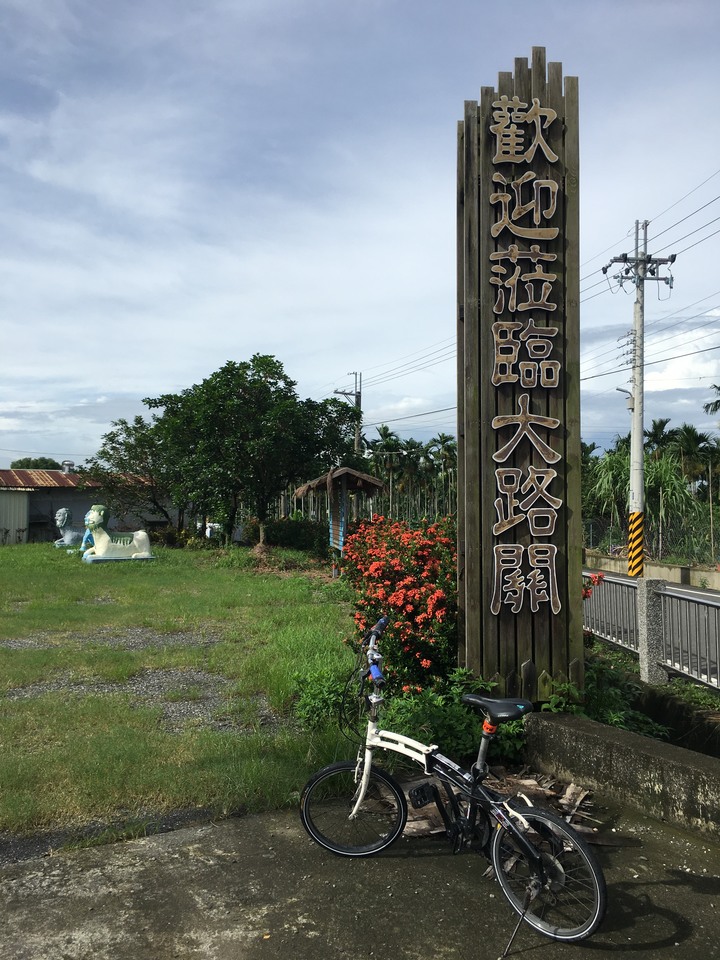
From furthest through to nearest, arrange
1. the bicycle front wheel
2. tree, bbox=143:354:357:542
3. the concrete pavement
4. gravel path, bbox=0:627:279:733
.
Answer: tree, bbox=143:354:357:542 < gravel path, bbox=0:627:279:733 < the bicycle front wheel < the concrete pavement

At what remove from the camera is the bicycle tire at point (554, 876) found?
3.07 meters

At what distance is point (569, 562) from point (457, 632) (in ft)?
3.13

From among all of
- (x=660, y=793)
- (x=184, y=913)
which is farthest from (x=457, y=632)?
(x=184, y=913)

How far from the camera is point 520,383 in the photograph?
5242mm

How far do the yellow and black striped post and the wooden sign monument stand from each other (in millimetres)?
15311

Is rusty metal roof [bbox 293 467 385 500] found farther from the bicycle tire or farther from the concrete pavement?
the bicycle tire

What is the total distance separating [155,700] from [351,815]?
3.48 metres

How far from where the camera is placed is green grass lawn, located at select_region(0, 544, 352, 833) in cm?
447

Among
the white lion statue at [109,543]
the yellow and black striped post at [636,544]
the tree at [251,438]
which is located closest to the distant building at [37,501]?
the tree at [251,438]

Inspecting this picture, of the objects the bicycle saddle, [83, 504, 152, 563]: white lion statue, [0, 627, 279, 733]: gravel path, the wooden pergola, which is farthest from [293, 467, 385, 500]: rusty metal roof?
the bicycle saddle

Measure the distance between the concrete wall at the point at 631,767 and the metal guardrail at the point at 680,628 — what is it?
2532 millimetres

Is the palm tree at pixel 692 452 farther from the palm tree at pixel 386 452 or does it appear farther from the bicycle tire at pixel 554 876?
the bicycle tire at pixel 554 876

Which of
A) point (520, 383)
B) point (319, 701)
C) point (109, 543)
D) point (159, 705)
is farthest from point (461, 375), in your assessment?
point (109, 543)

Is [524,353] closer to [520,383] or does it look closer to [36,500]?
[520,383]
